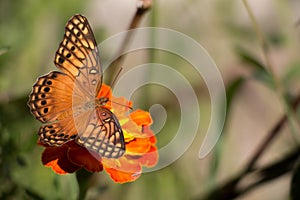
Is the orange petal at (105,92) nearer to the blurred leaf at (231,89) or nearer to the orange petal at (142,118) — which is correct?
the orange petal at (142,118)

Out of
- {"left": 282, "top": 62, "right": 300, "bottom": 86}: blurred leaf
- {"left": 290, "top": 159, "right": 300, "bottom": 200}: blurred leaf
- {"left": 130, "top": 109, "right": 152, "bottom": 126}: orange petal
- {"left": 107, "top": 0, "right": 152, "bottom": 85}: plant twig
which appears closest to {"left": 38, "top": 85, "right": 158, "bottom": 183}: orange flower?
{"left": 130, "top": 109, "right": 152, "bottom": 126}: orange petal

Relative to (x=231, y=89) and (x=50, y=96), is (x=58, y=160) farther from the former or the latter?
(x=231, y=89)

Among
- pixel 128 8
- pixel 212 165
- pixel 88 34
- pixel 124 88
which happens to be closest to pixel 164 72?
pixel 124 88

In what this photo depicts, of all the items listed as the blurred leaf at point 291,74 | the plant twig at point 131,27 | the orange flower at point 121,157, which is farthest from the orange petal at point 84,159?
the blurred leaf at point 291,74

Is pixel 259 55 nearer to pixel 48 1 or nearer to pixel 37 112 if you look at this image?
pixel 48 1

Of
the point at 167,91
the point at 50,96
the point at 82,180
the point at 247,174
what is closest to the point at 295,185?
the point at 247,174

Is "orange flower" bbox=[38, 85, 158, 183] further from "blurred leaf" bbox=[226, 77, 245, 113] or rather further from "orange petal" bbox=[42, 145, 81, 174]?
"blurred leaf" bbox=[226, 77, 245, 113]

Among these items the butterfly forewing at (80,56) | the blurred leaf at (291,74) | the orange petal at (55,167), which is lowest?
the blurred leaf at (291,74)
